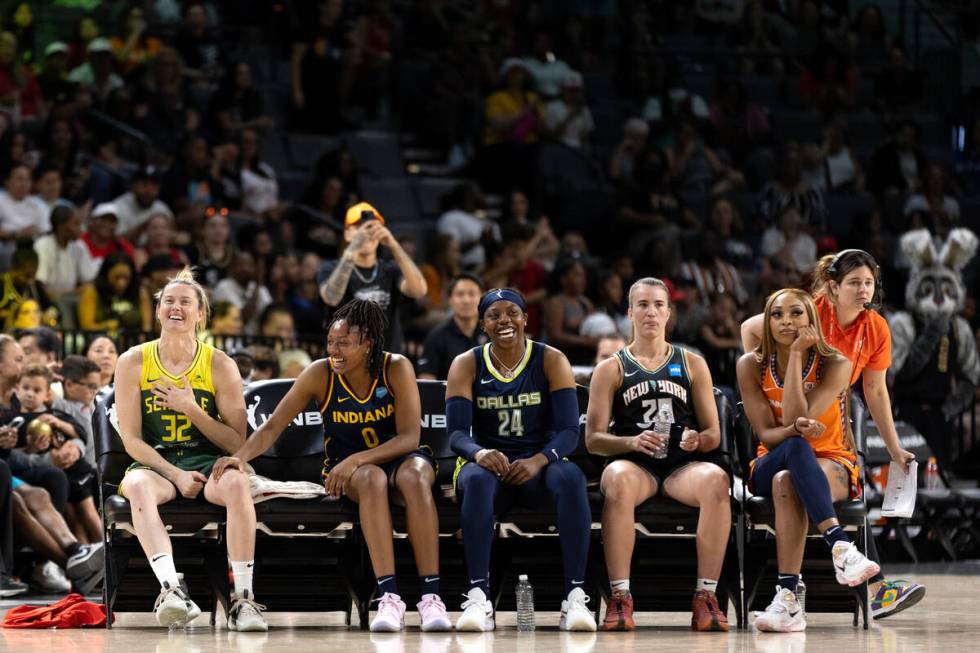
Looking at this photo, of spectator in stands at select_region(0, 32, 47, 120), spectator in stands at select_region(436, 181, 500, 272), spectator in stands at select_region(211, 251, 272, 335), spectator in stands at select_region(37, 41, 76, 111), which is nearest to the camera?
spectator in stands at select_region(211, 251, 272, 335)

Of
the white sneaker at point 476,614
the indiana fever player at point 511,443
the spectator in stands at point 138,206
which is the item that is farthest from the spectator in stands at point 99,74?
the white sneaker at point 476,614

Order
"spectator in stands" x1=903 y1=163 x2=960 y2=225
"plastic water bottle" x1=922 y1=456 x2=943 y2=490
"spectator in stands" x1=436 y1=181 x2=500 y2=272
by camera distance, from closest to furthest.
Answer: "plastic water bottle" x1=922 y1=456 x2=943 y2=490 → "spectator in stands" x1=436 y1=181 x2=500 y2=272 → "spectator in stands" x1=903 y1=163 x2=960 y2=225

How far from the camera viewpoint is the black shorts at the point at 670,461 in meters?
7.69

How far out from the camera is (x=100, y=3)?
55.9 feet

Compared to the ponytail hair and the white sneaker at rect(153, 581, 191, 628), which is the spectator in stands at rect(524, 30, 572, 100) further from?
the white sneaker at rect(153, 581, 191, 628)

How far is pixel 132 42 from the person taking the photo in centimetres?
1627

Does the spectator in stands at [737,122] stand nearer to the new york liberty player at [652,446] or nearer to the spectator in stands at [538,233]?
the spectator in stands at [538,233]

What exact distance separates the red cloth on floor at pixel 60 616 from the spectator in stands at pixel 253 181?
7579 mm

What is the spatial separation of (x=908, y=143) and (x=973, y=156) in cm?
90

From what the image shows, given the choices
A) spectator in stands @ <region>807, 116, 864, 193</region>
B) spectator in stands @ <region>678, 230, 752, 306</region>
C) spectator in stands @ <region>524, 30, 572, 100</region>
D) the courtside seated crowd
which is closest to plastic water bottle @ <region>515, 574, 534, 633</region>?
the courtside seated crowd

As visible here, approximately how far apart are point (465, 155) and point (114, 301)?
5727 millimetres

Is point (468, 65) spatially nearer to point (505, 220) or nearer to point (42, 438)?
point (505, 220)

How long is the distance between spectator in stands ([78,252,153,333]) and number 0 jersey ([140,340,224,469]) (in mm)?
4557

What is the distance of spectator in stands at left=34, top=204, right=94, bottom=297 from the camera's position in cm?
1273
